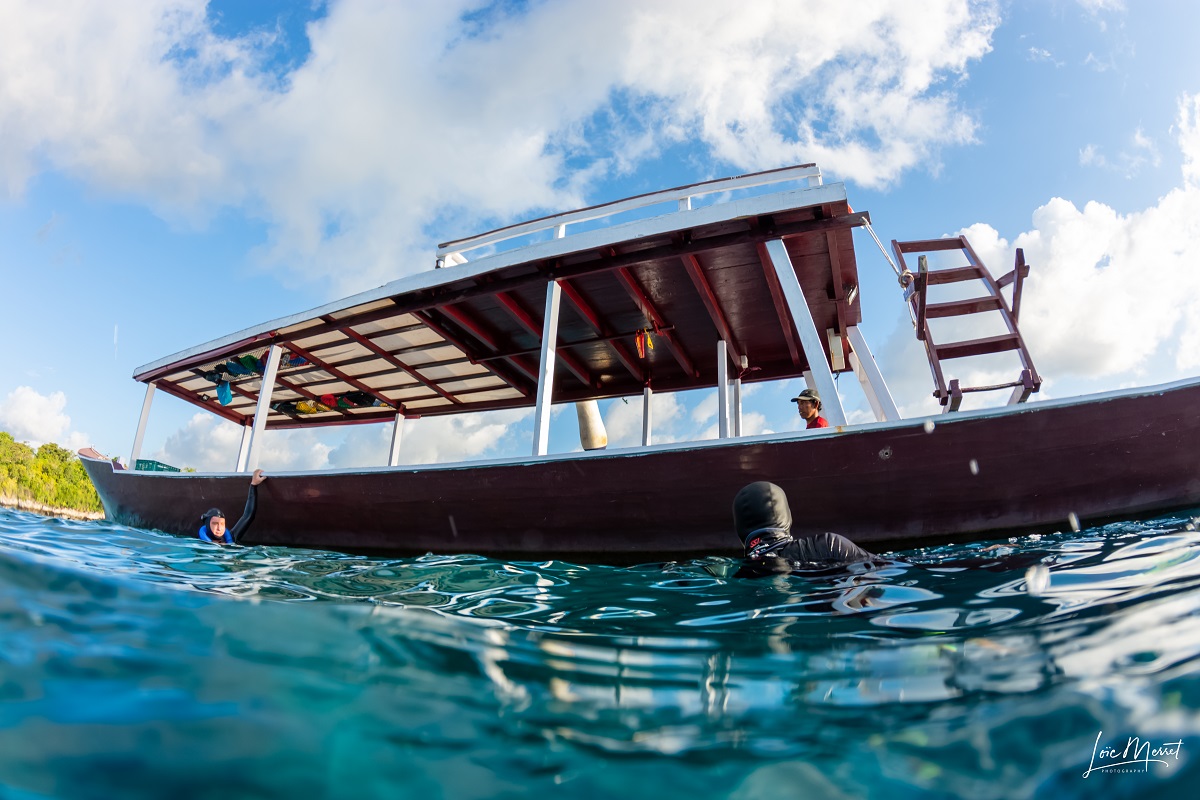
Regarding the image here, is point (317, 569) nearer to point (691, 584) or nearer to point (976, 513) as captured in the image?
point (691, 584)

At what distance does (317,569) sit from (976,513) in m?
4.56

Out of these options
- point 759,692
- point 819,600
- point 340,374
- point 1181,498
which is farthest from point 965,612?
point 340,374

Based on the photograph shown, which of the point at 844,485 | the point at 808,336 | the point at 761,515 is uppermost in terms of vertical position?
the point at 808,336

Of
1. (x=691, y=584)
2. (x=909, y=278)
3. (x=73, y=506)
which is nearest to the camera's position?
(x=691, y=584)

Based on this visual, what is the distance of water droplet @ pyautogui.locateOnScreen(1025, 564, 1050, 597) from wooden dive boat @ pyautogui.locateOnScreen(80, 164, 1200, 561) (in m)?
1.62

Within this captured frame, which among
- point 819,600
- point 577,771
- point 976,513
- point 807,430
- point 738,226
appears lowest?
point 577,771

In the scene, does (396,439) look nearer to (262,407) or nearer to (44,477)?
(262,407)

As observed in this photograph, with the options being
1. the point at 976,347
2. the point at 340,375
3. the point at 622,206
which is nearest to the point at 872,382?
the point at 976,347

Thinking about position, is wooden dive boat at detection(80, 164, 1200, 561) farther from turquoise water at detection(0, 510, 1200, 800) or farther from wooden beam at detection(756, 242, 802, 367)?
turquoise water at detection(0, 510, 1200, 800)

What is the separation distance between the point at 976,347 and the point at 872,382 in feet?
3.41

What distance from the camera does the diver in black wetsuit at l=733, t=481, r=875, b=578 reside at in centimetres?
283

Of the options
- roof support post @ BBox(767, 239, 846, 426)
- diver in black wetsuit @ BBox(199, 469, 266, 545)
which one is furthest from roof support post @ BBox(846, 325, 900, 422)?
diver in black wetsuit @ BBox(199, 469, 266, 545)

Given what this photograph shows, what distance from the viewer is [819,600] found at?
2203 mm

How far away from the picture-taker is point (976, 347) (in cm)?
536
